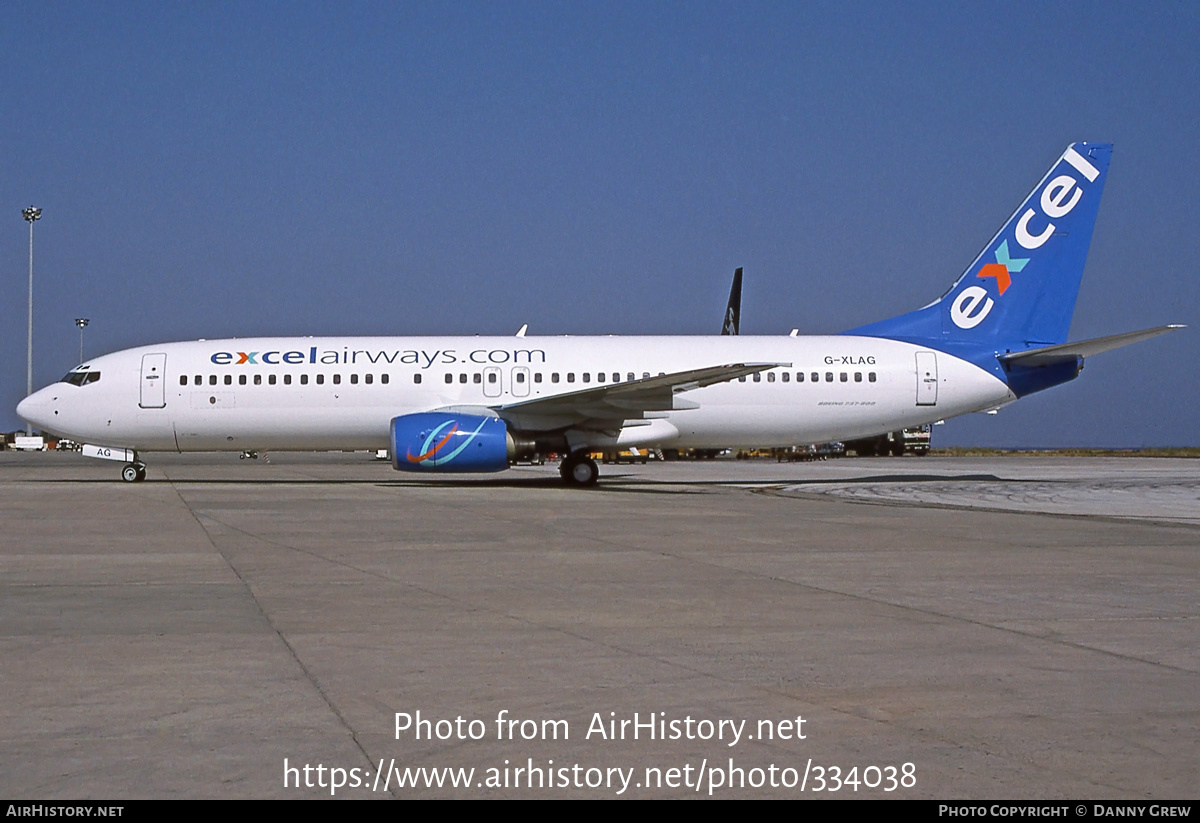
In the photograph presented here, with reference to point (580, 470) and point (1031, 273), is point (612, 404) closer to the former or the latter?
point (580, 470)

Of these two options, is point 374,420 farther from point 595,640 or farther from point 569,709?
point 569,709

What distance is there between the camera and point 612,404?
82.0 feet

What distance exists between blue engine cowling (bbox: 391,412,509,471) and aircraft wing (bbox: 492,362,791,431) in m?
1.19

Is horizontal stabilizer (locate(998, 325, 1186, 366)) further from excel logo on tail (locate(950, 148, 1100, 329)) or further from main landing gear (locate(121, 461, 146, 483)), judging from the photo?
main landing gear (locate(121, 461, 146, 483))

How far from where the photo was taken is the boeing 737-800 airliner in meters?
26.4

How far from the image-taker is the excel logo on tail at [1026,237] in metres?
27.6

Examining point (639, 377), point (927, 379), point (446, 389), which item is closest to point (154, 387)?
point (446, 389)

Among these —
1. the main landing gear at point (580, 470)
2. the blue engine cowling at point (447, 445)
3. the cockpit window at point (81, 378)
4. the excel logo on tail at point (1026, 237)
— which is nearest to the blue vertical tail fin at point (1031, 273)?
the excel logo on tail at point (1026, 237)

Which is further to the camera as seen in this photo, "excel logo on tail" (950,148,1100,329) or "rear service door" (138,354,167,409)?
"excel logo on tail" (950,148,1100,329)

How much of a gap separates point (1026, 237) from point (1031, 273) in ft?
Answer: 2.88

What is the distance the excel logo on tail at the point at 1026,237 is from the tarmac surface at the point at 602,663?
13321 millimetres

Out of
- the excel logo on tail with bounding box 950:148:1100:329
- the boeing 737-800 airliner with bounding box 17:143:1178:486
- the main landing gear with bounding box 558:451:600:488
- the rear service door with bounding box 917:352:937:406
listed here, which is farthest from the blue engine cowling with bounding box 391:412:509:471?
the excel logo on tail with bounding box 950:148:1100:329

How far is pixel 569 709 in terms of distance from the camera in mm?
5434
